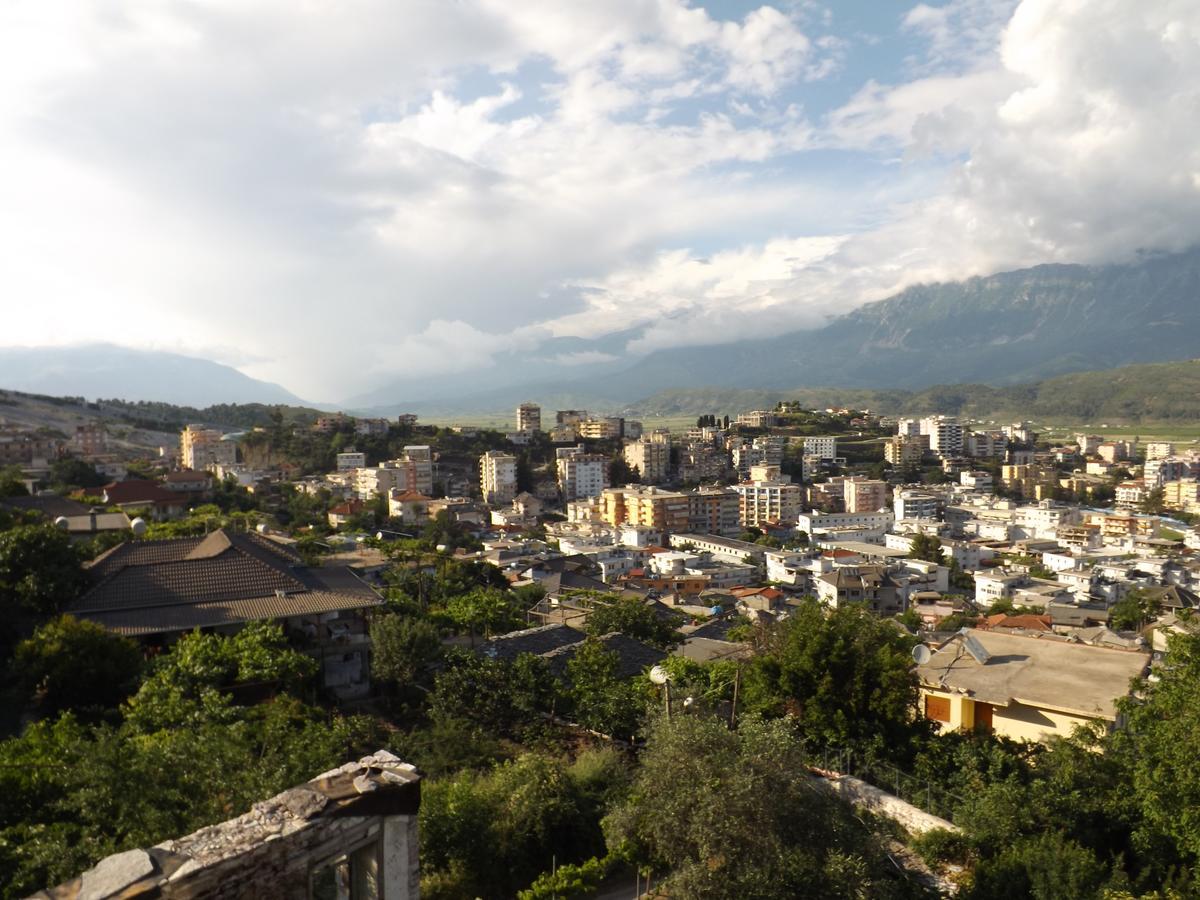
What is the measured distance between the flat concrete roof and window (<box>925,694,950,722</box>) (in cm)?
32

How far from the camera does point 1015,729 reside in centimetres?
1081

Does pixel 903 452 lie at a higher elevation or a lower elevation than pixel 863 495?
higher

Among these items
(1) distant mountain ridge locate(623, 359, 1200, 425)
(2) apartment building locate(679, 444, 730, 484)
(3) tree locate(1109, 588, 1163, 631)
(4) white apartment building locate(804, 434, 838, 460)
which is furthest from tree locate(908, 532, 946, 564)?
(1) distant mountain ridge locate(623, 359, 1200, 425)

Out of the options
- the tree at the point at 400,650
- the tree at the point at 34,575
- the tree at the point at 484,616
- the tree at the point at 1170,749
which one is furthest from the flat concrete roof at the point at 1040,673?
the tree at the point at 34,575

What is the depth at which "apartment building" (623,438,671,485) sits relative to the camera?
276 feet

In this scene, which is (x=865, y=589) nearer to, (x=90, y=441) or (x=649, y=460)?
(x=649, y=460)

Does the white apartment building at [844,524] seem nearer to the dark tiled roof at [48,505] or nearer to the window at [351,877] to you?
the dark tiled roof at [48,505]

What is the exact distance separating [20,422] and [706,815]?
103416 millimetres

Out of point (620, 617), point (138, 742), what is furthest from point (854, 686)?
point (620, 617)

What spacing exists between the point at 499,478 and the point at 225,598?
6201 centimetres

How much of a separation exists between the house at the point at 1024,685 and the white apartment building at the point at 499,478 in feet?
209

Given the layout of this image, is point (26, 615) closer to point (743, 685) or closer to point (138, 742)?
point (138, 742)

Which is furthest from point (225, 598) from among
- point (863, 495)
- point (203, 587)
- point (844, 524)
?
point (863, 495)

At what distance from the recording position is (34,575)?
1337 centimetres
